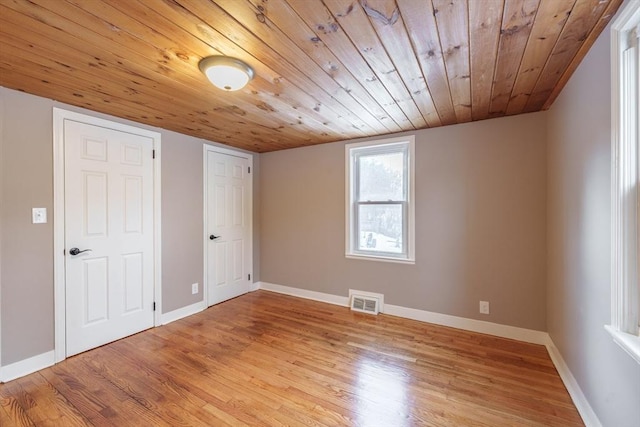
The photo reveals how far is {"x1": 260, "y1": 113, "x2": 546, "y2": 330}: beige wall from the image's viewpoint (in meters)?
2.61

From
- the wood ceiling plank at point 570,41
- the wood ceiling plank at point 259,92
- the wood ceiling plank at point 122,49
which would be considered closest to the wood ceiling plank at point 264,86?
the wood ceiling plank at point 259,92

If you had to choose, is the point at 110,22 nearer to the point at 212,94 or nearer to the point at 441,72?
the point at 212,94

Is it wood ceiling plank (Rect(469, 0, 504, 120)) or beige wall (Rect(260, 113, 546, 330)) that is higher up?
wood ceiling plank (Rect(469, 0, 504, 120))

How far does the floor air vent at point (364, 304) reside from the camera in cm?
336

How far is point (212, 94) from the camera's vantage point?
216 centimetres

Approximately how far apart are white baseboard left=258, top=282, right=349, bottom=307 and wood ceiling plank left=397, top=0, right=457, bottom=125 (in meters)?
2.61

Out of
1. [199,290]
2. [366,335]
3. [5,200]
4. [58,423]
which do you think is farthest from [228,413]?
[5,200]

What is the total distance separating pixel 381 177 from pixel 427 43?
2030 mm

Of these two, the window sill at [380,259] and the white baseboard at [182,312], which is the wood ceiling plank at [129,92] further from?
the white baseboard at [182,312]

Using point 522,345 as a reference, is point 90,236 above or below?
above

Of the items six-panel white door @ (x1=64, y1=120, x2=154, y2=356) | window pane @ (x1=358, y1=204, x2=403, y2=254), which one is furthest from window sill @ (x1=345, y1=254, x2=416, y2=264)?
six-panel white door @ (x1=64, y1=120, x2=154, y2=356)

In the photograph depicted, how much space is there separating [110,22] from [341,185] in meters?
2.73

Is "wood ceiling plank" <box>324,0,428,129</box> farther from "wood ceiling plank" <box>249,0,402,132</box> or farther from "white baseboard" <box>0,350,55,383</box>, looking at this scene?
"white baseboard" <box>0,350,55,383</box>

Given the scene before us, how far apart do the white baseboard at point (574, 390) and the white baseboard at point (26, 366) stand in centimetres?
380
